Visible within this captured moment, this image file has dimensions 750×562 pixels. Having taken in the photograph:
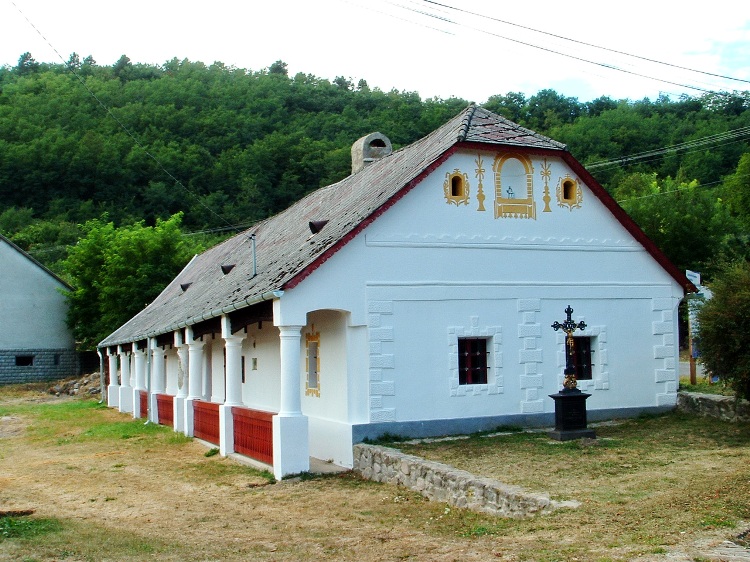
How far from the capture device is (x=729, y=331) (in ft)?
46.3

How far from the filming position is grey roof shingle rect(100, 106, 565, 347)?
564 inches

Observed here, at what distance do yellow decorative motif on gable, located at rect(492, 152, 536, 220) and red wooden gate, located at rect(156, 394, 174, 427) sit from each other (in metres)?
11.8

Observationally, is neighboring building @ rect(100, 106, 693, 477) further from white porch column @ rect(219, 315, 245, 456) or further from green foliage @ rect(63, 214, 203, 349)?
green foliage @ rect(63, 214, 203, 349)

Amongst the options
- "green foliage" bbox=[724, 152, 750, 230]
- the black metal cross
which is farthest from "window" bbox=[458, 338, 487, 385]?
"green foliage" bbox=[724, 152, 750, 230]

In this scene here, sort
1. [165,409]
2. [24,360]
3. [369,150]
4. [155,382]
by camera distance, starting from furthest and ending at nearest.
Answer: [24,360] < [155,382] < [165,409] < [369,150]

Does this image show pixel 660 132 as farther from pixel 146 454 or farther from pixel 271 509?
pixel 271 509

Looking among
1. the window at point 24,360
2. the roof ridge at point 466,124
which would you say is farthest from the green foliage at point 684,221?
the window at point 24,360

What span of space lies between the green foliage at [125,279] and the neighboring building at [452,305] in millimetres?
22651

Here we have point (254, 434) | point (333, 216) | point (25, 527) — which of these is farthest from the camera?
point (333, 216)

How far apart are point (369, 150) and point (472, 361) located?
9.12m

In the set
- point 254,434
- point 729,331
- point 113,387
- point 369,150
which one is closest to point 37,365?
point 113,387

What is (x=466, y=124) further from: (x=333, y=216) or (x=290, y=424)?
(x=290, y=424)

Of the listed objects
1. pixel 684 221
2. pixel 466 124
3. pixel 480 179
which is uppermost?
pixel 684 221

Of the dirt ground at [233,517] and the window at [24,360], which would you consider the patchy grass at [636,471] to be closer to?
the dirt ground at [233,517]
